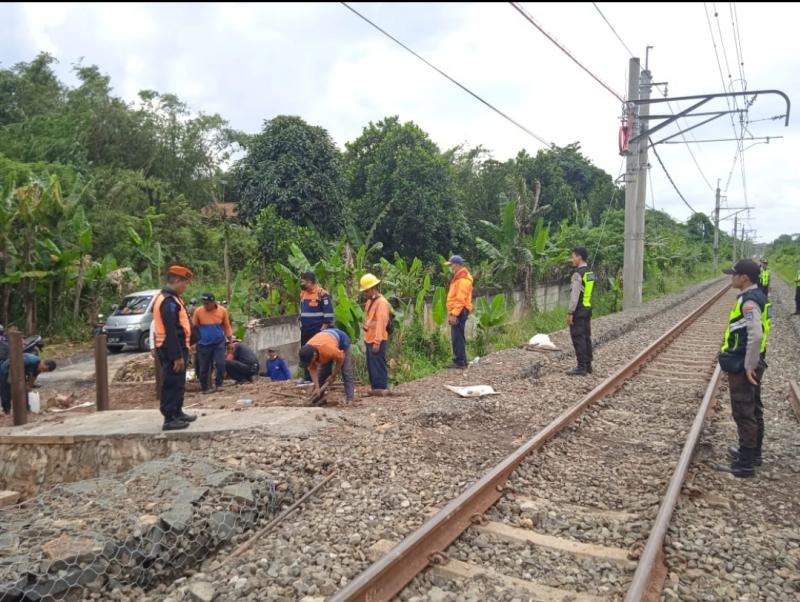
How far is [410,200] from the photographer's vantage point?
21.4 m

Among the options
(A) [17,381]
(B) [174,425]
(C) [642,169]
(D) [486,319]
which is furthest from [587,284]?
(C) [642,169]

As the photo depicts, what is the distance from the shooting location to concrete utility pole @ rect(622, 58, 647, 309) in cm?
2039

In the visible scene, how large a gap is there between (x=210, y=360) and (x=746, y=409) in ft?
23.5

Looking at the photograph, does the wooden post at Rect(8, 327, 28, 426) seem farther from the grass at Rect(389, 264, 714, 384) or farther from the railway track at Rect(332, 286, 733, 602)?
the railway track at Rect(332, 286, 733, 602)

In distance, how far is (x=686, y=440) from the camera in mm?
6422

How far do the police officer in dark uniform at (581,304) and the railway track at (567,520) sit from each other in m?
1.99

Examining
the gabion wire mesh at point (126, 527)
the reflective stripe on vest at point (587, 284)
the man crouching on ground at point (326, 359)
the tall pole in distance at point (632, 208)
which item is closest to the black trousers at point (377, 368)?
the man crouching on ground at point (326, 359)

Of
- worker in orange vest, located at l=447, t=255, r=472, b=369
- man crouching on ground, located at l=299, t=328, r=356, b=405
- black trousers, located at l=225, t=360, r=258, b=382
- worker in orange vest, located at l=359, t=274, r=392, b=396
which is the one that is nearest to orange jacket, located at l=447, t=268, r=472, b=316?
worker in orange vest, located at l=447, t=255, r=472, b=369

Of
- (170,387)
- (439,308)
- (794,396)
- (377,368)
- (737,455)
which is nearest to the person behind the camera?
(737,455)

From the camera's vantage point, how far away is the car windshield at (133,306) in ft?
57.9

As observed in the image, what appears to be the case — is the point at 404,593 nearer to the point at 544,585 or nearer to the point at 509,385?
the point at 544,585

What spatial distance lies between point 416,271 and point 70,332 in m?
10.1

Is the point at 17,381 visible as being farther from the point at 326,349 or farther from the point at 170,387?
the point at 326,349

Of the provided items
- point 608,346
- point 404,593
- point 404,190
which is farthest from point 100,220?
point 404,593
